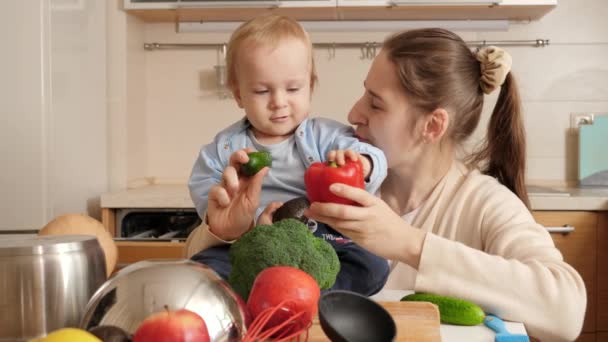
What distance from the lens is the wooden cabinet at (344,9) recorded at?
310 cm

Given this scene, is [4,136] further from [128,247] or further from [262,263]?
[262,263]

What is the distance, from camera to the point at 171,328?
0.71 meters

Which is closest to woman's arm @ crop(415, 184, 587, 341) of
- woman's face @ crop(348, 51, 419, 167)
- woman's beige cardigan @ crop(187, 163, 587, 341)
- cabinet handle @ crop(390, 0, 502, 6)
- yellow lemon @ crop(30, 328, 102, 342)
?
woman's beige cardigan @ crop(187, 163, 587, 341)

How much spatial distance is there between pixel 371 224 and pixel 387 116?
1.60 feet

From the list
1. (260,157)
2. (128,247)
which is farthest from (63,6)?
(260,157)

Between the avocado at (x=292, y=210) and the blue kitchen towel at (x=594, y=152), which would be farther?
the blue kitchen towel at (x=594, y=152)

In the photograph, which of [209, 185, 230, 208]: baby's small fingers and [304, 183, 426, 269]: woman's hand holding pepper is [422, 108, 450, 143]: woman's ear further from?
[209, 185, 230, 208]: baby's small fingers

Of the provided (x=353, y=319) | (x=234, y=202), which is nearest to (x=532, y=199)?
(x=234, y=202)

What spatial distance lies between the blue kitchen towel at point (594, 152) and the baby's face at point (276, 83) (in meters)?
2.03

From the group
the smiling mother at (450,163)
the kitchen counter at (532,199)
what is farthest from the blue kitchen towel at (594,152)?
the smiling mother at (450,163)

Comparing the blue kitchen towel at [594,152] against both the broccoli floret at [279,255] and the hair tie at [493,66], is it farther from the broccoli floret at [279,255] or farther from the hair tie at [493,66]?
the broccoli floret at [279,255]

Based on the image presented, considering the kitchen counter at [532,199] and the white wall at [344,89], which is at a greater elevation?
the white wall at [344,89]

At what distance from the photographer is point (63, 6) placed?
2.84m

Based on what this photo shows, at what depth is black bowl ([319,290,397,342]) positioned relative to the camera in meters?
0.74
